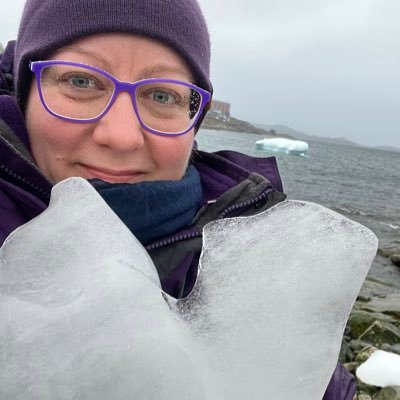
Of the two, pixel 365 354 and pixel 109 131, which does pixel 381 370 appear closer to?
pixel 365 354

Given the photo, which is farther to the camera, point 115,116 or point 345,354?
point 345,354

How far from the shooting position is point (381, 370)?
4.46m

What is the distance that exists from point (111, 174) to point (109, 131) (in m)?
0.15

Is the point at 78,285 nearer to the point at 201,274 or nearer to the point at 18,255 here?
the point at 18,255

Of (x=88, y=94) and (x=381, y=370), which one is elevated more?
(x=88, y=94)

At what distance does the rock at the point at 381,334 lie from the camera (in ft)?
17.5

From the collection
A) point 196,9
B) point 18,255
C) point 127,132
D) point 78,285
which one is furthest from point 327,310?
point 196,9

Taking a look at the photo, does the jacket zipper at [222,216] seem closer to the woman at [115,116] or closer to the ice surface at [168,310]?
the woman at [115,116]

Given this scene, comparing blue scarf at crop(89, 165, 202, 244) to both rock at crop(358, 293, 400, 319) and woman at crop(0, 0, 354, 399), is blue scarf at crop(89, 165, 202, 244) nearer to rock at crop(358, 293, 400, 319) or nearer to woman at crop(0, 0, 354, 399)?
woman at crop(0, 0, 354, 399)

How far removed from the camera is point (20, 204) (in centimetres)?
126

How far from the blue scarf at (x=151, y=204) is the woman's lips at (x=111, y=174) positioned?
0.10 feet

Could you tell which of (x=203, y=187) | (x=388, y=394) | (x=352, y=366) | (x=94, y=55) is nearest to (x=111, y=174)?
(x=94, y=55)

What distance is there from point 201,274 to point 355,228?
36 cm

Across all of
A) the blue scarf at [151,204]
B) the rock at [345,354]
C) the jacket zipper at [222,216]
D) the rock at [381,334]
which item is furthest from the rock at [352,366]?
the blue scarf at [151,204]
